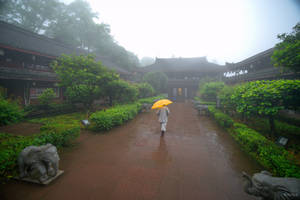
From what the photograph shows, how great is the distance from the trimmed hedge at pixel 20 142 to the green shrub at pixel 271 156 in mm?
5659

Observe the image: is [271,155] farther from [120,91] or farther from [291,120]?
[120,91]

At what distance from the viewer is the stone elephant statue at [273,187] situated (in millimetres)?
1904

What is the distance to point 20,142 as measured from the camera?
126 inches

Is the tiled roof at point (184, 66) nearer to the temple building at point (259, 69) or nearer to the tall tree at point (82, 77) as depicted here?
the temple building at point (259, 69)

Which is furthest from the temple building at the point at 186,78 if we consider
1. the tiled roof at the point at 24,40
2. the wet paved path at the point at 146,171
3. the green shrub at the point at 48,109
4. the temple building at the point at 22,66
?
the wet paved path at the point at 146,171

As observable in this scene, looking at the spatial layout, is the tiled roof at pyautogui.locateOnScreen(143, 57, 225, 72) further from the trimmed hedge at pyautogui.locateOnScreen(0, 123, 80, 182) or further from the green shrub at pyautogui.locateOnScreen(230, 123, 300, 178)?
the trimmed hedge at pyautogui.locateOnScreen(0, 123, 80, 182)

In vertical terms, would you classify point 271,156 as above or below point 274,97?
below

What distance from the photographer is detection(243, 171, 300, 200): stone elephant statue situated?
1.90 meters

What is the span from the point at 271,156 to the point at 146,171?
2993 millimetres

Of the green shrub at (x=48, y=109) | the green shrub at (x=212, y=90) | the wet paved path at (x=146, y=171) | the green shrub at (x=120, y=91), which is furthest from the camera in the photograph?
the green shrub at (x=212, y=90)

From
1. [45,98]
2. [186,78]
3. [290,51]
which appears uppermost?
[186,78]

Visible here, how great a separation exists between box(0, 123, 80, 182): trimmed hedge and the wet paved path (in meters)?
0.36

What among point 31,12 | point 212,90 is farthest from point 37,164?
point 31,12

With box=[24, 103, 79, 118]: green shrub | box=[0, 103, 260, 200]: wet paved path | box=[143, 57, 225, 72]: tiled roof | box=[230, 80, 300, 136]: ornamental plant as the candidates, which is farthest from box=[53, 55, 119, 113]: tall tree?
box=[143, 57, 225, 72]: tiled roof
